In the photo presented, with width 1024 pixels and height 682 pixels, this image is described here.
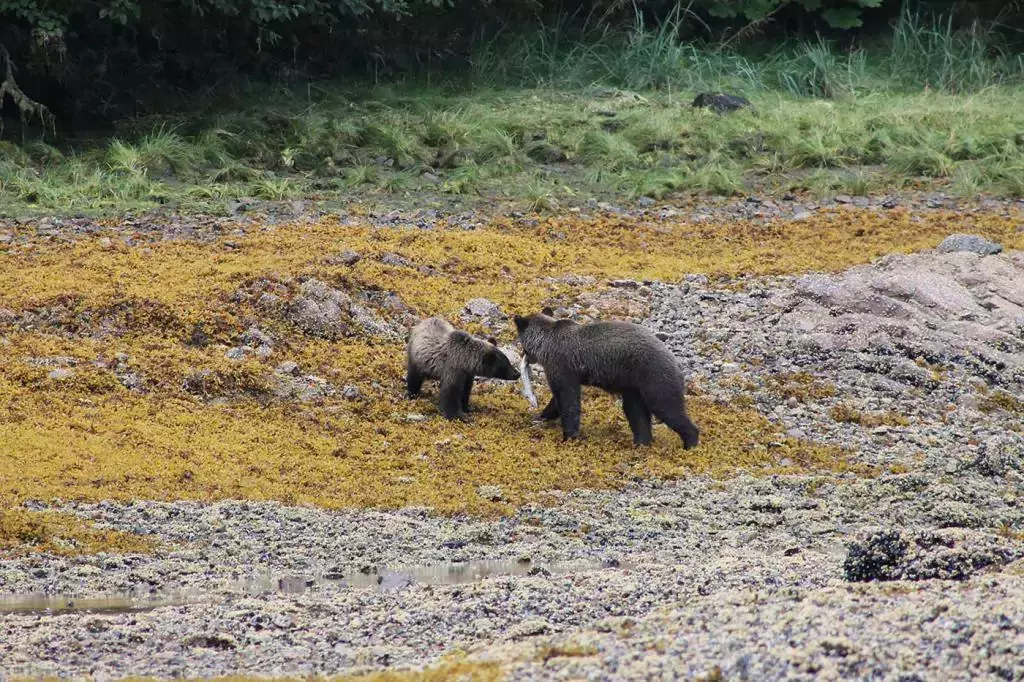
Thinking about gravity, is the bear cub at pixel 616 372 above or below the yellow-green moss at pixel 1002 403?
above

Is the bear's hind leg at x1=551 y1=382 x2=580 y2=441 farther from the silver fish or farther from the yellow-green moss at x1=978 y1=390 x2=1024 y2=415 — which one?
the yellow-green moss at x1=978 y1=390 x2=1024 y2=415

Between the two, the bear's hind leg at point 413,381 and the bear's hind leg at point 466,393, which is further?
the bear's hind leg at point 413,381

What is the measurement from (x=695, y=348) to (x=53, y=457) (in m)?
5.57

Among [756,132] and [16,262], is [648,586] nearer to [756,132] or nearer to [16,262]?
[16,262]

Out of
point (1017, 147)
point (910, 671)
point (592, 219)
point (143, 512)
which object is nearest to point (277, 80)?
point (592, 219)

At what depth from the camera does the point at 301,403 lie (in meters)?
11.3

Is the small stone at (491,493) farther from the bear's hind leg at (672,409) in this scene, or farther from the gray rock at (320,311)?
the gray rock at (320,311)

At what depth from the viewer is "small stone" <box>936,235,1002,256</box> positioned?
15.4 m

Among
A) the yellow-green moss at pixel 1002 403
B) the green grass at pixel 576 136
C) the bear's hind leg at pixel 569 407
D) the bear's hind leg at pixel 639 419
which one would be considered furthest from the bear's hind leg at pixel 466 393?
the green grass at pixel 576 136

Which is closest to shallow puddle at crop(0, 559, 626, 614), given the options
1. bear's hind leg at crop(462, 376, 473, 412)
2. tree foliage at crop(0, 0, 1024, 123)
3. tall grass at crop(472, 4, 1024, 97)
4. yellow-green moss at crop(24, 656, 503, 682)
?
yellow-green moss at crop(24, 656, 503, 682)

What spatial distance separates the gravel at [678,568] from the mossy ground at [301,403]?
1.15 feet

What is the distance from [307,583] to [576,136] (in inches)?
499

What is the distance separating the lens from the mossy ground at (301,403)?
32.1 ft

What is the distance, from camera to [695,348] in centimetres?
1296
